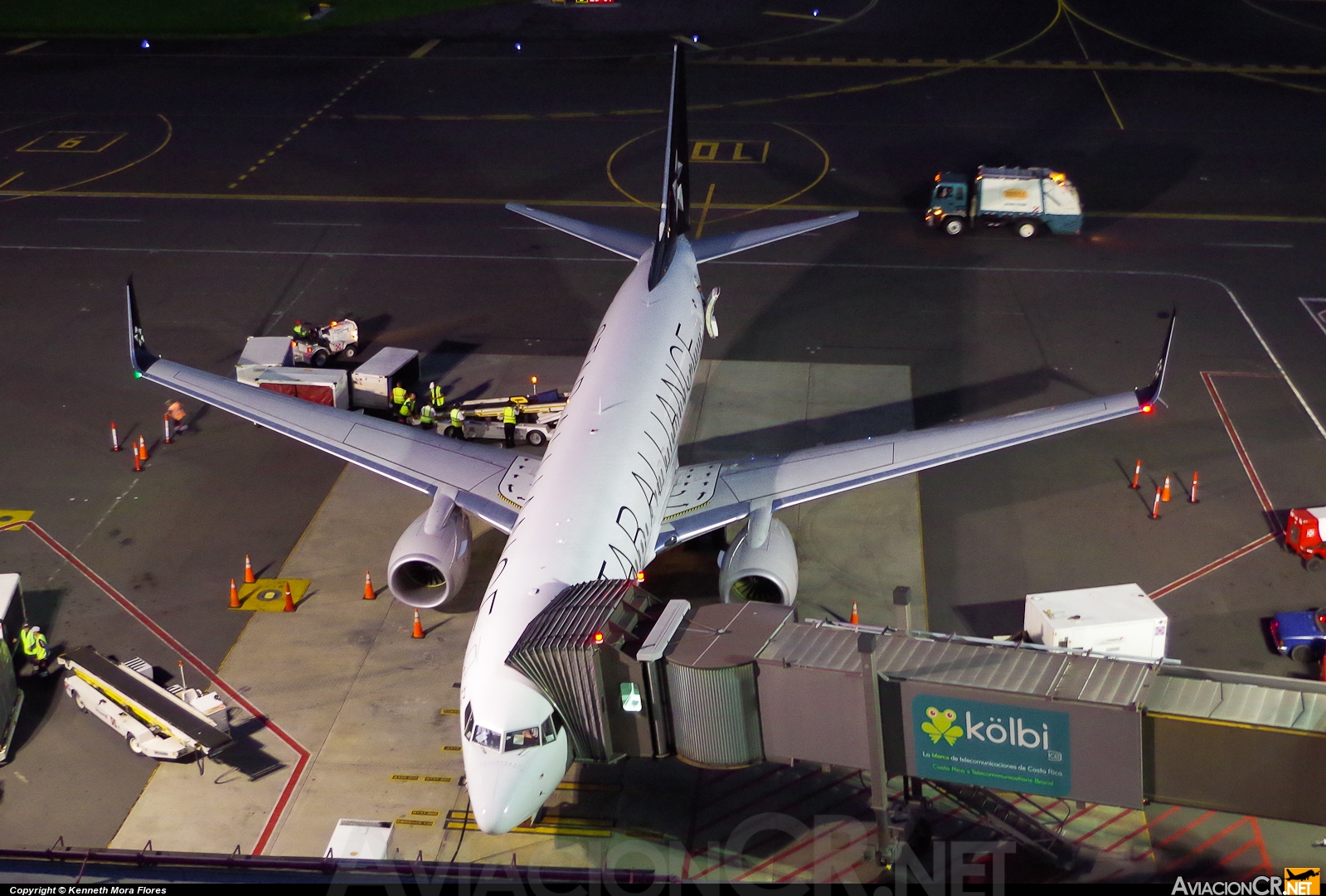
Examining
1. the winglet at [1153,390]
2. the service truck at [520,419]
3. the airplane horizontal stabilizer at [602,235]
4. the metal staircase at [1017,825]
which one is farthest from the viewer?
the airplane horizontal stabilizer at [602,235]

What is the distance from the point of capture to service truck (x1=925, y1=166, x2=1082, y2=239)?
56906mm

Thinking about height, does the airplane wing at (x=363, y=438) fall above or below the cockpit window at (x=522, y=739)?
below

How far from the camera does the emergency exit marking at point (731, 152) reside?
64875 millimetres

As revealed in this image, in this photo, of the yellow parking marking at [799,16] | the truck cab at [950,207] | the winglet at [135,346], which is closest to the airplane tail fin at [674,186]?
the winglet at [135,346]

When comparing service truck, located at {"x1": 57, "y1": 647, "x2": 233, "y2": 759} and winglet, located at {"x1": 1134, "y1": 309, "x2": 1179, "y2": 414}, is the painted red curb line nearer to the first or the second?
service truck, located at {"x1": 57, "y1": 647, "x2": 233, "y2": 759}

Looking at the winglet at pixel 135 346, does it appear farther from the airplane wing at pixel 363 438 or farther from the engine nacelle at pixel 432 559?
the engine nacelle at pixel 432 559

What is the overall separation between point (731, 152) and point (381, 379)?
27.5m

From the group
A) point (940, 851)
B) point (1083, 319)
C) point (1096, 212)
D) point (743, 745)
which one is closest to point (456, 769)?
point (743, 745)

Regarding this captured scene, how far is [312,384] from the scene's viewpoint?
146ft

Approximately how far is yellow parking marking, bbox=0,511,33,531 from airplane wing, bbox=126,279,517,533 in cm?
616

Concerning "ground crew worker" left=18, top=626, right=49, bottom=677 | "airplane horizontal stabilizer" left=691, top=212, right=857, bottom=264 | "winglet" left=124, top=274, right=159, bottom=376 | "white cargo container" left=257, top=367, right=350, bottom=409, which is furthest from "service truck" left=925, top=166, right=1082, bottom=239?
"ground crew worker" left=18, top=626, right=49, bottom=677

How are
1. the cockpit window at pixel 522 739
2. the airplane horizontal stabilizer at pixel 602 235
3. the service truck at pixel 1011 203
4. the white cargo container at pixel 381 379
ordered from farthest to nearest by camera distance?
the service truck at pixel 1011 203 < the white cargo container at pixel 381 379 < the airplane horizontal stabilizer at pixel 602 235 < the cockpit window at pixel 522 739

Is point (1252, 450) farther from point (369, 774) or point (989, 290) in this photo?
point (369, 774)

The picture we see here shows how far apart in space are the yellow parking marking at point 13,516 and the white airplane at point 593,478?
20.7ft
